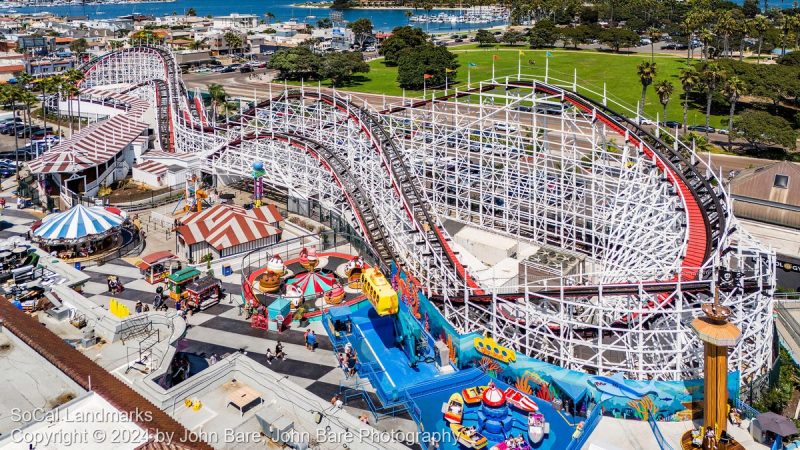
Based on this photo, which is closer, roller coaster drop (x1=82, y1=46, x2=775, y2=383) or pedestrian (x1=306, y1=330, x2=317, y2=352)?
roller coaster drop (x1=82, y1=46, x2=775, y2=383)

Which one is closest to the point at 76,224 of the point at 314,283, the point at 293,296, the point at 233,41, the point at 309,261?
the point at 309,261

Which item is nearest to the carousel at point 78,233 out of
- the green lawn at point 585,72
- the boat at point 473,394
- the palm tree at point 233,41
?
the boat at point 473,394


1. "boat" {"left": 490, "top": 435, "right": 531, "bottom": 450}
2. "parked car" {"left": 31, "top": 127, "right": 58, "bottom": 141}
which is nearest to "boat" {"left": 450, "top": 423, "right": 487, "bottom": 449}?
"boat" {"left": 490, "top": 435, "right": 531, "bottom": 450}

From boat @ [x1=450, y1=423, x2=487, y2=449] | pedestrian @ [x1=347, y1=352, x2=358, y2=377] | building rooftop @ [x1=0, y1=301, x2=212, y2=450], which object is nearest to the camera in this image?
building rooftop @ [x1=0, y1=301, x2=212, y2=450]

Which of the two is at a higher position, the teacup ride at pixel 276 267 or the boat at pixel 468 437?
the teacup ride at pixel 276 267

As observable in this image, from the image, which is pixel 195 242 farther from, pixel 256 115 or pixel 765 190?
pixel 765 190

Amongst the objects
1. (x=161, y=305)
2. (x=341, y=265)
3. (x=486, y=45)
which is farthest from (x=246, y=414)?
(x=486, y=45)

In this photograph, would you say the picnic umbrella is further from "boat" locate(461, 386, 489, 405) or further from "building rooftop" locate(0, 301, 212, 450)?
"building rooftop" locate(0, 301, 212, 450)

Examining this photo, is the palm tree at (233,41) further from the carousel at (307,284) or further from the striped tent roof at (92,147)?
the carousel at (307,284)

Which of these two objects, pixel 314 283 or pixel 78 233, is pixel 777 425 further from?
pixel 78 233
